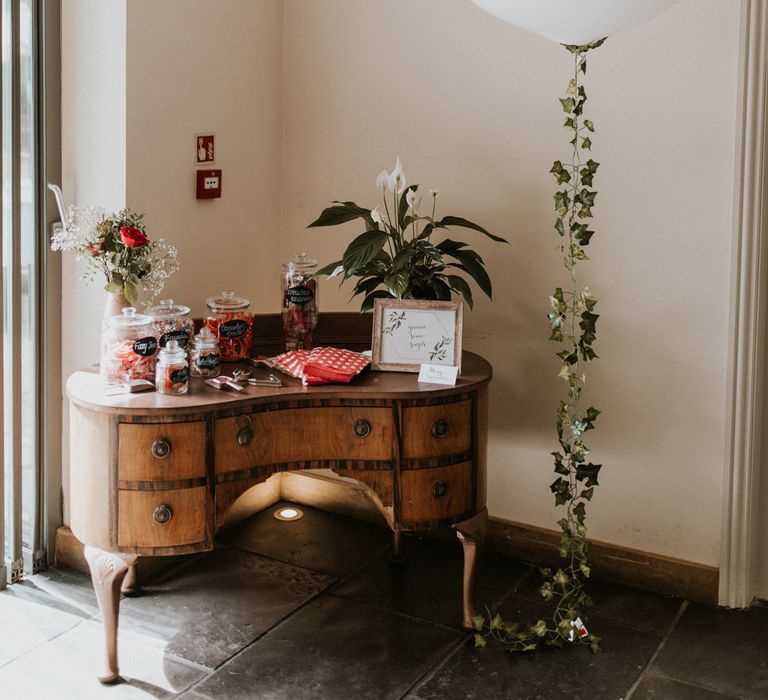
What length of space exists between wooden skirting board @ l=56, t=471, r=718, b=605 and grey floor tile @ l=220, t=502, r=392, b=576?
45 millimetres

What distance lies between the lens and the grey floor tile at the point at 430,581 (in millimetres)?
2896

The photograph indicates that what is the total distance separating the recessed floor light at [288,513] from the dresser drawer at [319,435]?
1.05 metres

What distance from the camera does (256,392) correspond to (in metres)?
2.45

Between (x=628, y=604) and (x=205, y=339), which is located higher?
(x=205, y=339)

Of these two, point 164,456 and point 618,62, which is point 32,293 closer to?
point 164,456

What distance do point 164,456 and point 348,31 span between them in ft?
5.64

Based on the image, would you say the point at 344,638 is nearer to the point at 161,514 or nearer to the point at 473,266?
the point at 161,514

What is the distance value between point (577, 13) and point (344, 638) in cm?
175

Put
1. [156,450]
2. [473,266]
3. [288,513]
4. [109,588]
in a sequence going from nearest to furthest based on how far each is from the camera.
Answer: [156,450]
[109,588]
[473,266]
[288,513]

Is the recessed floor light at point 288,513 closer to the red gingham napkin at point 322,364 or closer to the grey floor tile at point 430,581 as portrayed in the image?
the grey floor tile at point 430,581

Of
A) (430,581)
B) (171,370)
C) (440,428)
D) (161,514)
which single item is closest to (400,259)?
(440,428)

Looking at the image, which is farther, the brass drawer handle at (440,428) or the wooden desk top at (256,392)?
the brass drawer handle at (440,428)

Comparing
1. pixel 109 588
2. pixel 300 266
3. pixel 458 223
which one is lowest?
pixel 109 588

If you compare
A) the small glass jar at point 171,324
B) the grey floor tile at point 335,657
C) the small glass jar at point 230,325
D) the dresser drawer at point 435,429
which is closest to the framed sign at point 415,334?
the dresser drawer at point 435,429
